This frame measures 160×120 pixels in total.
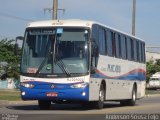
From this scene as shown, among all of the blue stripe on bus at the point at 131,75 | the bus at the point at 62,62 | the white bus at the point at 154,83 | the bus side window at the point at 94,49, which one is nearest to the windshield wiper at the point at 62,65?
the bus at the point at 62,62

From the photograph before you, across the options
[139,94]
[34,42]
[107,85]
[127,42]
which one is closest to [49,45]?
[34,42]

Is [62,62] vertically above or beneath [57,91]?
above

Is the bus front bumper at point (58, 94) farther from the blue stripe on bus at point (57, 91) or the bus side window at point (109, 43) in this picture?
the bus side window at point (109, 43)

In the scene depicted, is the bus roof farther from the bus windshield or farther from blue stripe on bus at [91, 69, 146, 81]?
blue stripe on bus at [91, 69, 146, 81]

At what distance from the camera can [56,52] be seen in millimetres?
23422

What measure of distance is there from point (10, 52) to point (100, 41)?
41.3 meters

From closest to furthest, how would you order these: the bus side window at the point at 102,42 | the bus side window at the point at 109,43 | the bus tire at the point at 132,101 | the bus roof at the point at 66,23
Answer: the bus roof at the point at 66,23, the bus side window at the point at 102,42, the bus side window at the point at 109,43, the bus tire at the point at 132,101

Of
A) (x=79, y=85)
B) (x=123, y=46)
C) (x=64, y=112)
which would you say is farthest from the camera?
(x=123, y=46)

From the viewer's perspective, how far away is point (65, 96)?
23.3 meters

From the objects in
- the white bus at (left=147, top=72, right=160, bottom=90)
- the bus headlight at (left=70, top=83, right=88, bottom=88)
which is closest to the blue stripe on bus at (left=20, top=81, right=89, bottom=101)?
the bus headlight at (left=70, top=83, right=88, bottom=88)

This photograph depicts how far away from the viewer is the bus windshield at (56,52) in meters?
23.3

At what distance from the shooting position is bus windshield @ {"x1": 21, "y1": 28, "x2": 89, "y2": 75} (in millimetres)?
23297

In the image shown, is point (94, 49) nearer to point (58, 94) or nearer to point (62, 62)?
point (62, 62)

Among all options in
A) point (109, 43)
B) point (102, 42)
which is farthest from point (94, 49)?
point (109, 43)
